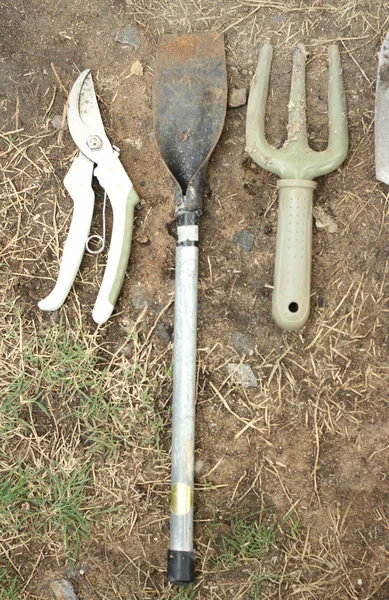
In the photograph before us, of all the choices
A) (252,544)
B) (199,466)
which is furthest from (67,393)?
(252,544)

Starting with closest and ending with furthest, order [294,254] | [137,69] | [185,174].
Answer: [294,254], [185,174], [137,69]

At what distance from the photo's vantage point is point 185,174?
1668 millimetres

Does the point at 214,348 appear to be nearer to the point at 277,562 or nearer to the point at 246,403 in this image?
the point at 246,403

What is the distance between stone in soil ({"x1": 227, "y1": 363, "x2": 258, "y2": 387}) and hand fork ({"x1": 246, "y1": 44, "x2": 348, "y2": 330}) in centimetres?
18

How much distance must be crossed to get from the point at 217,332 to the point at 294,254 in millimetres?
325

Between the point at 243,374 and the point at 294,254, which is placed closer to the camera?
the point at 294,254

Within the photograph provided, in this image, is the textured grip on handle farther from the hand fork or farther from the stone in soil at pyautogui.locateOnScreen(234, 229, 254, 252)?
the stone in soil at pyautogui.locateOnScreen(234, 229, 254, 252)

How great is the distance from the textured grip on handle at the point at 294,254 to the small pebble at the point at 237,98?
0.30 meters

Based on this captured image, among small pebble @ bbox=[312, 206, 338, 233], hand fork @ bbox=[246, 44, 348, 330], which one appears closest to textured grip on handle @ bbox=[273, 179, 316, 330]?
hand fork @ bbox=[246, 44, 348, 330]

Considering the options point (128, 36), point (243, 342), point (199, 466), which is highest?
point (128, 36)

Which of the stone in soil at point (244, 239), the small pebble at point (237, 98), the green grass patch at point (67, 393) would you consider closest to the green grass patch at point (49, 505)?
the green grass patch at point (67, 393)

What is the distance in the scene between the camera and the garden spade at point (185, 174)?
1598 millimetres

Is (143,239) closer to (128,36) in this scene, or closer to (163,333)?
(163,333)

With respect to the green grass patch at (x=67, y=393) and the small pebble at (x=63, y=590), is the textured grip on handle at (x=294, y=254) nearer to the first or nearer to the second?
the green grass patch at (x=67, y=393)
